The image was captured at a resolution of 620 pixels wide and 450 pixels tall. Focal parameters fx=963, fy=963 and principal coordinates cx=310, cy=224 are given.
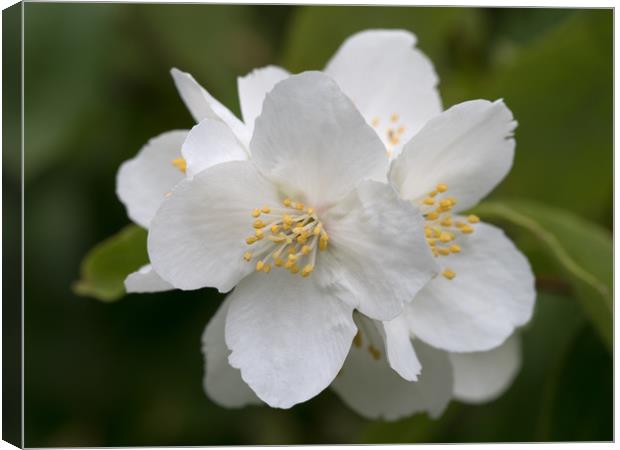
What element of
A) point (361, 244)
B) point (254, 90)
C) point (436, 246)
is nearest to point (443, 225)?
point (436, 246)

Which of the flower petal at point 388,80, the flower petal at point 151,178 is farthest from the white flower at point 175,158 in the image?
the flower petal at point 388,80

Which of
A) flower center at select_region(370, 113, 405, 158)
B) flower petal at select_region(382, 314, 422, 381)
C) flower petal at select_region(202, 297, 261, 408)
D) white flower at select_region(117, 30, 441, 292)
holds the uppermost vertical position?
white flower at select_region(117, 30, 441, 292)

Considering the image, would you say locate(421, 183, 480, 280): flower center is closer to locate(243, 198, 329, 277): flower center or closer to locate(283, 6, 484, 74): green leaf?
locate(243, 198, 329, 277): flower center

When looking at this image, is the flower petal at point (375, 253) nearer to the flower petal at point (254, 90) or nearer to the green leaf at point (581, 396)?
the flower petal at point (254, 90)

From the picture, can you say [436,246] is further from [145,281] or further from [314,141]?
[145,281]

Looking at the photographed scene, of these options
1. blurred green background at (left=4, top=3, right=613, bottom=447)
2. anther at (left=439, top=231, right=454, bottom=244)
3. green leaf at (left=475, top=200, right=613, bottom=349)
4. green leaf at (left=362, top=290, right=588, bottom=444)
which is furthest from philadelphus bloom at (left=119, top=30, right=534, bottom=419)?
green leaf at (left=362, top=290, right=588, bottom=444)
